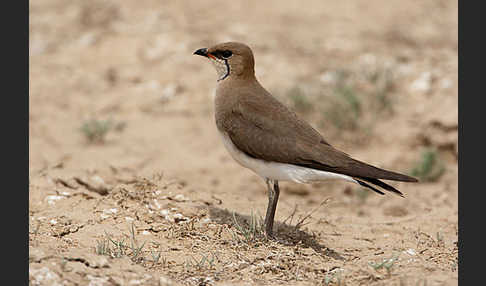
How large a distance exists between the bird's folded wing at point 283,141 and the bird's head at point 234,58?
1.22ft

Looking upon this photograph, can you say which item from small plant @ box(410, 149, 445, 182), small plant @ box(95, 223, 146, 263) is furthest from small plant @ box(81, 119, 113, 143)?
small plant @ box(410, 149, 445, 182)

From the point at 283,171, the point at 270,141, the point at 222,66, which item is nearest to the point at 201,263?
the point at 283,171

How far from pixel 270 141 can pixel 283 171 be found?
0.25m

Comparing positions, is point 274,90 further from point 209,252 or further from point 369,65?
point 209,252

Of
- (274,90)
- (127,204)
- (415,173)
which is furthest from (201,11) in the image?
(127,204)

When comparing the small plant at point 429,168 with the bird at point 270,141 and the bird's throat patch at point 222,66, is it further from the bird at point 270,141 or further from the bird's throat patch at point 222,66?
the bird's throat patch at point 222,66

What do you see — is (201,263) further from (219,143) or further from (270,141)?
(219,143)

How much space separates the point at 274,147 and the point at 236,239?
0.76 m

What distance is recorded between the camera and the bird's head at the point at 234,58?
17.9ft

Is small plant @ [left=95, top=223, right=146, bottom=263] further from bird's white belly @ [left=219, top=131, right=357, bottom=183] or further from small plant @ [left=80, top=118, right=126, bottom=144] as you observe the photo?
small plant @ [left=80, top=118, right=126, bottom=144]

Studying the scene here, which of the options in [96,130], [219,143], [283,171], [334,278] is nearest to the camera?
[334,278]

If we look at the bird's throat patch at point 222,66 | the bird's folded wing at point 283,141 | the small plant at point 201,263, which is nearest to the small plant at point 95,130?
the bird's throat patch at point 222,66

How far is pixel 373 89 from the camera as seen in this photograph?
9.09 meters

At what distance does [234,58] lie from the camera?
547 centimetres
